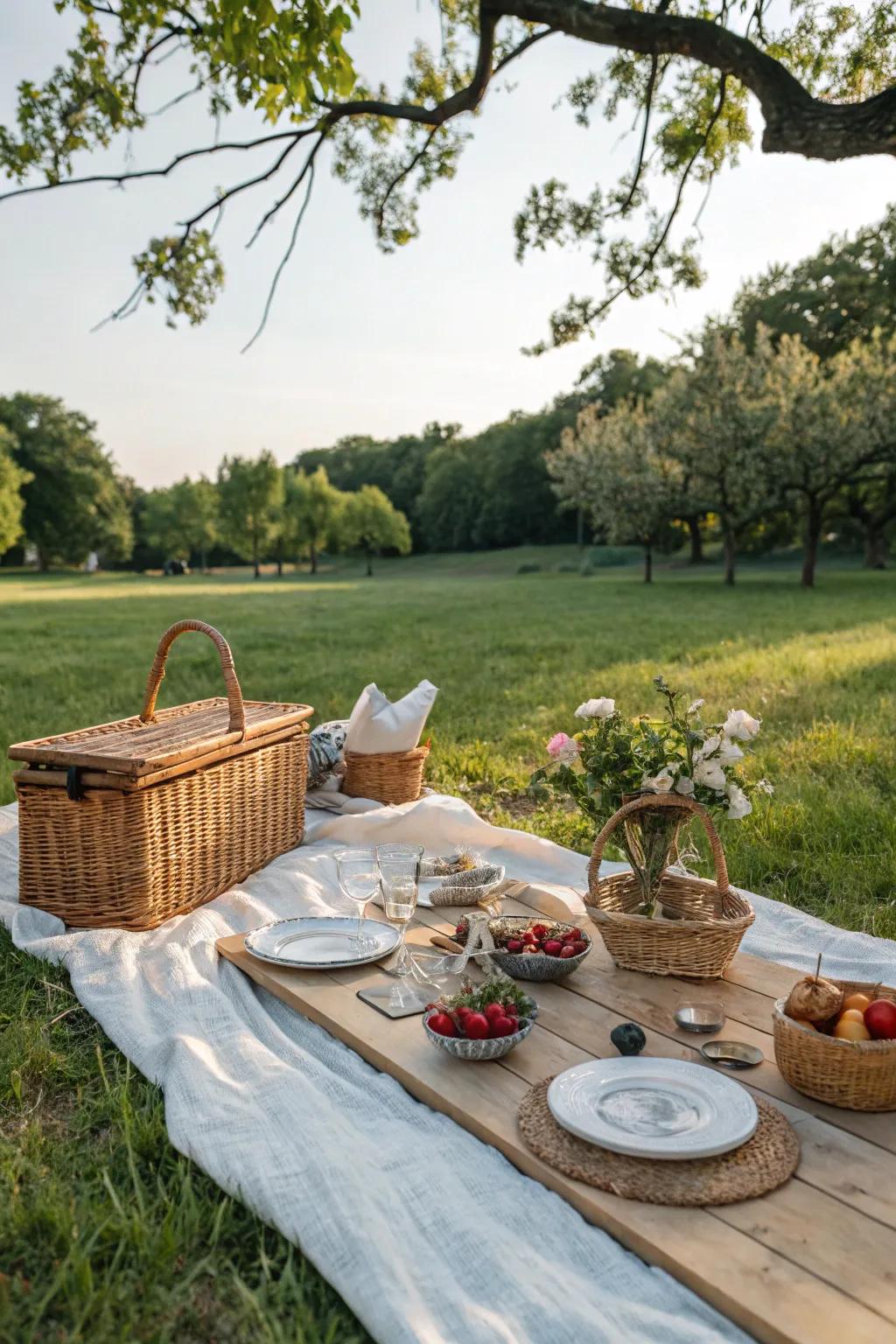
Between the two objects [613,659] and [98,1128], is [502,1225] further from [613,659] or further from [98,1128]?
[613,659]

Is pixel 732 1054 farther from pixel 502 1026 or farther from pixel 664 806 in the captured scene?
pixel 664 806

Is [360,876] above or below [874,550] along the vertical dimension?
below

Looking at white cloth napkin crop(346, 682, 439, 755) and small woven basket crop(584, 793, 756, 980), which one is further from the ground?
white cloth napkin crop(346, 682, 439, 755)

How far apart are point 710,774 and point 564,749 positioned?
1.62 ft

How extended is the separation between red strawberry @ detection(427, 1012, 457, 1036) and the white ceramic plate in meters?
0.63

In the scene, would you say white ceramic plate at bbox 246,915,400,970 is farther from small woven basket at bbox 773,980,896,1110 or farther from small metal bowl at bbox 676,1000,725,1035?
small woven basket at bbox 773,980,896,1110

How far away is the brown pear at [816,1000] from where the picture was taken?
2.51 m

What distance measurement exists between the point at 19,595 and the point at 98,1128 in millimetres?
32924

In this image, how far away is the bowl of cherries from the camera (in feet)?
10.1

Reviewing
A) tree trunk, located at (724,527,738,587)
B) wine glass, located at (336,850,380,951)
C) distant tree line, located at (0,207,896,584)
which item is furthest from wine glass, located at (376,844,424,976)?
tree trunk, located at (724,527,738,587)

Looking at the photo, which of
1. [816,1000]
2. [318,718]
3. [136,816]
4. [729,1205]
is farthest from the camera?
[318,718]

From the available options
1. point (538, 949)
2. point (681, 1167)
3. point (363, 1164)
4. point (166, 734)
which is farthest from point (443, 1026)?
point (166, 734)

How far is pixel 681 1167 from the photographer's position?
221 centimetres

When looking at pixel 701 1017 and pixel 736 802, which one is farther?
pixel 736 802
